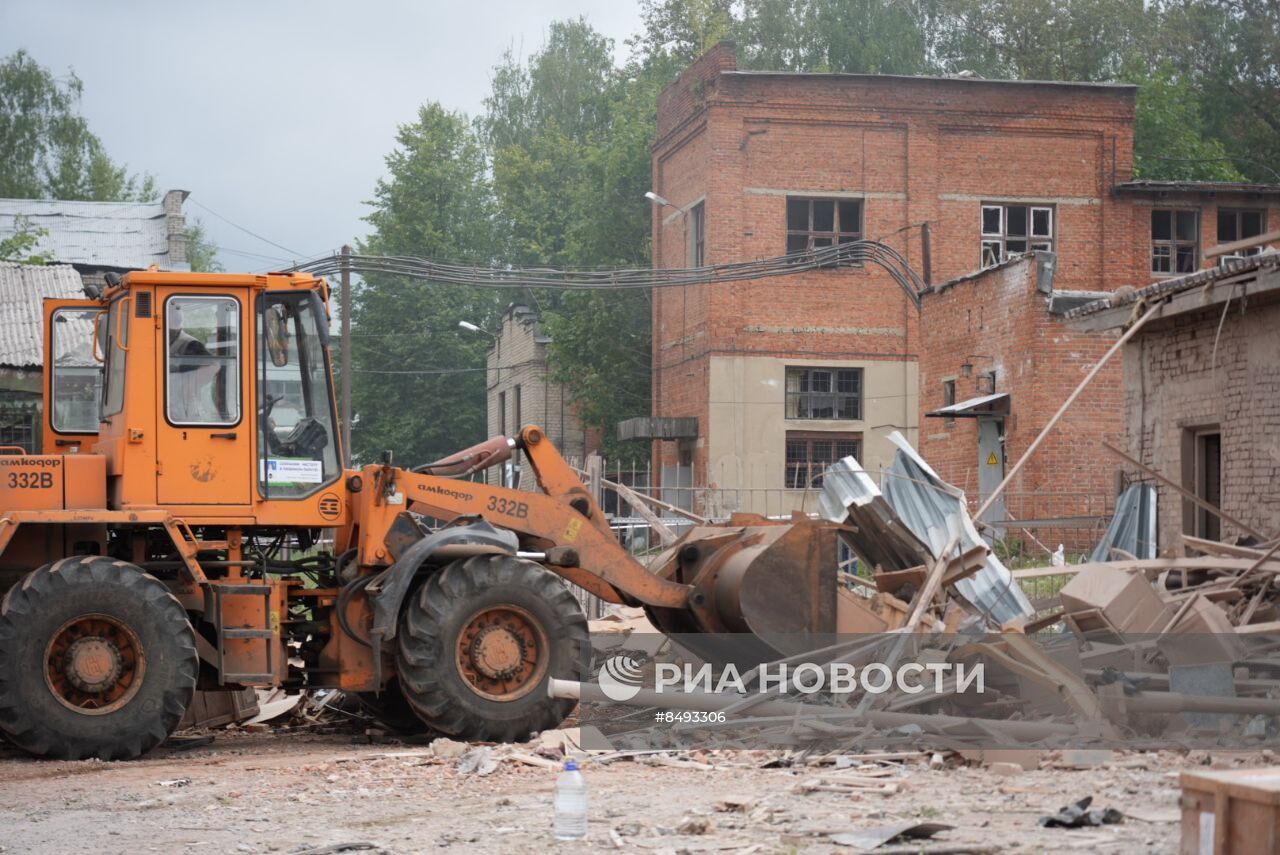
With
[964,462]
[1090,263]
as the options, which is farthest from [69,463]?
[1090,263]

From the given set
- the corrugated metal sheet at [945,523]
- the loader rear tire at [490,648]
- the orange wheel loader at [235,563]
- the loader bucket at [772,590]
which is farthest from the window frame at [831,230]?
the loader rear tire at [490,648]

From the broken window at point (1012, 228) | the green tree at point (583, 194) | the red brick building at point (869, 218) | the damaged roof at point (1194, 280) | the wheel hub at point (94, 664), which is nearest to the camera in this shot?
the wheel hub at point (94, 664)

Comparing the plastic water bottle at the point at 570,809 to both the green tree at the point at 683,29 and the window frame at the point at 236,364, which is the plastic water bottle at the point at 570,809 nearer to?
the window frame at the point at 236,364

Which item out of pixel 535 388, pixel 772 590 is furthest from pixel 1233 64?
pixel 772 590

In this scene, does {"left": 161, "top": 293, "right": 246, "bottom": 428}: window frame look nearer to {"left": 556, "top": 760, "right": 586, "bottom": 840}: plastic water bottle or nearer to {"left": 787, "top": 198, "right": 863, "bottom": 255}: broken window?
{"left": 556, "top": 760, "right": 586, "bottom": 840}: plastic water bottle

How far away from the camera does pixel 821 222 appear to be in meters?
36.3

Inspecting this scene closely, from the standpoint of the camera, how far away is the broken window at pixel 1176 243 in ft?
115

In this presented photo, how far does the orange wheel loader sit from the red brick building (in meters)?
24.9

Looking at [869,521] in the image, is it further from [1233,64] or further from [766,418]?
[1233,64]

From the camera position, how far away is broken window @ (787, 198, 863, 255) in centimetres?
3616

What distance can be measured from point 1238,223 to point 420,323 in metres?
30.9

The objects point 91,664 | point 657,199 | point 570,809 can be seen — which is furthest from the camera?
point 657,199

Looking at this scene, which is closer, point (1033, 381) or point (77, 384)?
point (77, 384)

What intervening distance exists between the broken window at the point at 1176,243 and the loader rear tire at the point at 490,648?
92.1ft
